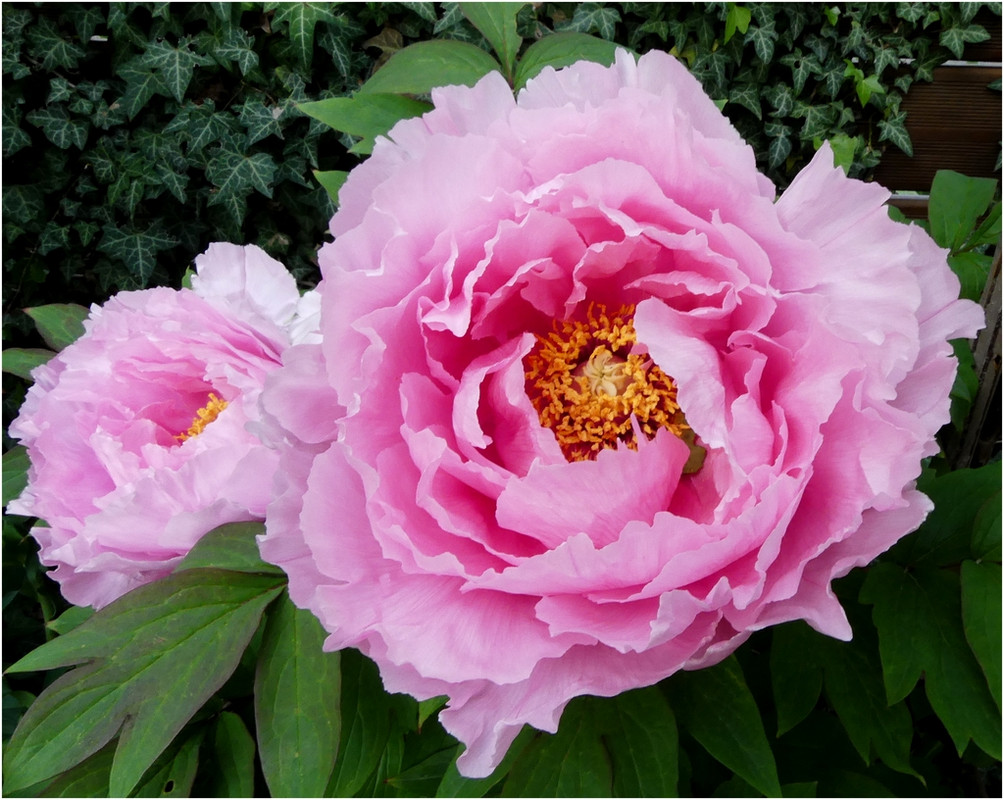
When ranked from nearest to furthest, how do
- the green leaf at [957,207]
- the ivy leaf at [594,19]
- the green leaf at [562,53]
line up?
the green leaf at [562,53] → the green leaf at [957,207] → the ivy leaf at [594,19]

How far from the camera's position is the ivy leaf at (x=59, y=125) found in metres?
1.61

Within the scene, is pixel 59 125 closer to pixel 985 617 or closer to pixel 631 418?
pixel 631 418

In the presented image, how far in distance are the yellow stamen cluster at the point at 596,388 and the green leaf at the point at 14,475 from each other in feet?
1.43

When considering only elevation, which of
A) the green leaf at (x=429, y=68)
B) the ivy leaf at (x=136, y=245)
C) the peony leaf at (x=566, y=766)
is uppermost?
the green leaf at (x=429, y=68)

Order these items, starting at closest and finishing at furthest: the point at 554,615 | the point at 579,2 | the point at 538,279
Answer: the point at 554,615
the point at 538,279
the point at 579,2

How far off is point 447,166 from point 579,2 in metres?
1.45

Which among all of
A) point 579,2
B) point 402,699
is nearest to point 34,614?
point 402,699

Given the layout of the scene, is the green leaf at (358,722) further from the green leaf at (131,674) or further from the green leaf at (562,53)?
the green leaf at (562,53)

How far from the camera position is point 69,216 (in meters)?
1.72

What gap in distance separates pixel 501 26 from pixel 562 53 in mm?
55

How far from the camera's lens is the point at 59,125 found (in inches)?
63.7

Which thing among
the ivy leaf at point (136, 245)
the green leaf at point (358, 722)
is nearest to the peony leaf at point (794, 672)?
the green leaf at point (358, 722)

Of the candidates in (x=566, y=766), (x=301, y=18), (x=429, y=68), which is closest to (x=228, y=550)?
(x=566, y=766)

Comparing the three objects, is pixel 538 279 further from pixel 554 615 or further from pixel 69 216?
pixel 69 216
